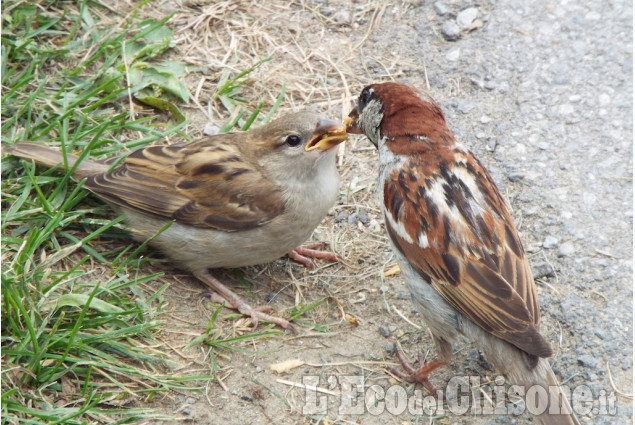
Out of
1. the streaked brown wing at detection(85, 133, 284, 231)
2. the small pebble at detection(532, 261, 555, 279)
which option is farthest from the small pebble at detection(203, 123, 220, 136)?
the small pebble at detection(532, 261, 555, 279)

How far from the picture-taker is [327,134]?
16.1 feet

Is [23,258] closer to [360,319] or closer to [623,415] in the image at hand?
[360,319]

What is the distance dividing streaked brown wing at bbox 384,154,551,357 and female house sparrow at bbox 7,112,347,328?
510mm

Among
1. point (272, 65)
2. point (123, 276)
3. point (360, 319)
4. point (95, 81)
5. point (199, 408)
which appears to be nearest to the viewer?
point (199, 408)

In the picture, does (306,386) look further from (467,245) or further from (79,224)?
(79,224)

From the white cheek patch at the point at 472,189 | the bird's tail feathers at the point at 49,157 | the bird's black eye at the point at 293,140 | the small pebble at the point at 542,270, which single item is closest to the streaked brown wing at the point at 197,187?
the bird's tail feathers at the point at 49,157

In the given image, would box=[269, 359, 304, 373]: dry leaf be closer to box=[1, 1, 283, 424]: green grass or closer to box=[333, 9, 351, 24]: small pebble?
box=[1, 1, 283, 424]: green grass

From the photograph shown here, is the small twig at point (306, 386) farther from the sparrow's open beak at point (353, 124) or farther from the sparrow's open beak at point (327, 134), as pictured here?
the sparrow's open beak at point (353, 124)

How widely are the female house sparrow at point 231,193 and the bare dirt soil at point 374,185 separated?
28 cm

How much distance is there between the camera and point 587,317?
4953mm

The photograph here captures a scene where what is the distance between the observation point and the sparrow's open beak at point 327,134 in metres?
4.85

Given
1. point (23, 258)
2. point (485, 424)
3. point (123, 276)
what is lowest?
point (485, 424)

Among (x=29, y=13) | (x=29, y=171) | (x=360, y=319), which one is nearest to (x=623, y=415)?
(x=360, y=319)

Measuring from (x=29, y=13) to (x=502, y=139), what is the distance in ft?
11.7
